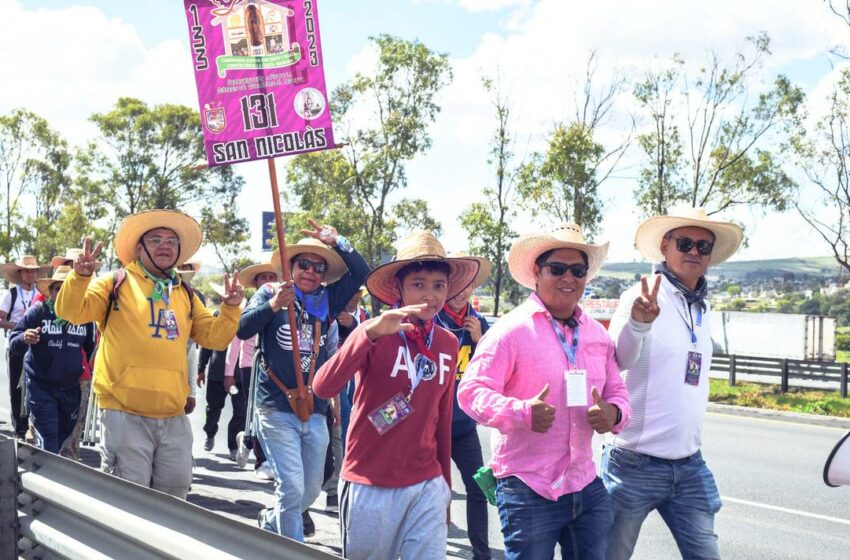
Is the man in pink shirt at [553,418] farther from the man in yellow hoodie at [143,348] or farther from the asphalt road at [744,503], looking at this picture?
the asphalt road at [744,503]

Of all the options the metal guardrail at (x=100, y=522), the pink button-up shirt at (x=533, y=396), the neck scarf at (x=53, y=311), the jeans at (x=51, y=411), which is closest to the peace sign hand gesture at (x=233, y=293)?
the metal guardrail at (x=100, y=522)

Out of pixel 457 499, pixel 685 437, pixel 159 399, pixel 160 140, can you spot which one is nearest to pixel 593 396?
pixel 685 437

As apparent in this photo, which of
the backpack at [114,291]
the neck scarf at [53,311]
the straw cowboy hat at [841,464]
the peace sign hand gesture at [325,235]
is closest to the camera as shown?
the straw cowboy hat at [841,464]

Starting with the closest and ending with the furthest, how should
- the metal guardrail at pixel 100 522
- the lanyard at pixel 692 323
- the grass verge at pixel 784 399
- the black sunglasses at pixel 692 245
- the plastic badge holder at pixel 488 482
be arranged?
the metal guardrail at pixel 100 522
the plastic badge holder at pixel 488 482
the lanyard at pixel 692 323
the black sunglasses at pixel 692 245
the grass verge at pixel 784 399

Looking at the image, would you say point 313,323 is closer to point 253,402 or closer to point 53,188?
point 253,402

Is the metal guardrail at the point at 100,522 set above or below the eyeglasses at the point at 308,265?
below

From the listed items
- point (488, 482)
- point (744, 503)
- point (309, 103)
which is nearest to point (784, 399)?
point (744, 503)

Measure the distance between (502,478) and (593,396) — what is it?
19.3 inches

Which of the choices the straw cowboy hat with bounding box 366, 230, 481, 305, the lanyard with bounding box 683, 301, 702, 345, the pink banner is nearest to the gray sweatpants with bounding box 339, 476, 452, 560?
the straw cowboy hat with bounding box 366, 230, 481, 305

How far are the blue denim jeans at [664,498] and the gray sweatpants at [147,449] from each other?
7.36 feet

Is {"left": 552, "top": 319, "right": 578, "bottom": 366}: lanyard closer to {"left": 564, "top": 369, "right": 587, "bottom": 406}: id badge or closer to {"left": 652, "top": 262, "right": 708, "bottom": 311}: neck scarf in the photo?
{"left": 564, "top": 369, "right": 587, "bottom": 406}: id badge

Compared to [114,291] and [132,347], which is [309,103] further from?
[132,347]

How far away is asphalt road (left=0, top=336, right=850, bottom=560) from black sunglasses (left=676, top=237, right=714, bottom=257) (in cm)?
273

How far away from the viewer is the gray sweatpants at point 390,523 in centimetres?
366
